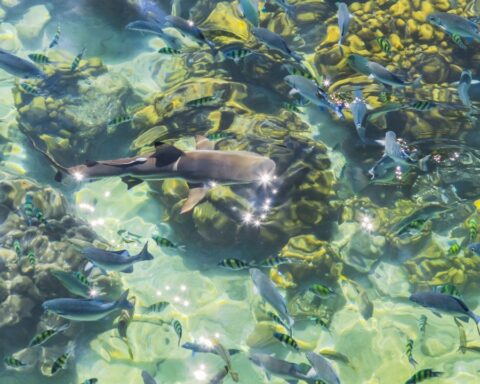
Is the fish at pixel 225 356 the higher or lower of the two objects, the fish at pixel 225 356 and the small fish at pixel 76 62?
the lower

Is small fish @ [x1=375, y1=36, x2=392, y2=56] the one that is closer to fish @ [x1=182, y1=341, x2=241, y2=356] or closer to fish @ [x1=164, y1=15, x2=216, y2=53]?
fish @ [x1=164, y1=15, x2=216, y2=53]

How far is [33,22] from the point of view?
1041 cm

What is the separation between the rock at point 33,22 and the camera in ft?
33.2

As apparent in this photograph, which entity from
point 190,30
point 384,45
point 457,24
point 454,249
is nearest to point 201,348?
point 454,249

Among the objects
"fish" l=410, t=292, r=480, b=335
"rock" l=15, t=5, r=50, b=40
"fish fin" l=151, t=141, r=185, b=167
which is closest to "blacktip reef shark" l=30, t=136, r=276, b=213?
"fish fin" l=151, t=141, r=185, b=167

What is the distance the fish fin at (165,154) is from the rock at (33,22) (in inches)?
317

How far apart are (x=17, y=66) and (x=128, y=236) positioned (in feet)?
9.01

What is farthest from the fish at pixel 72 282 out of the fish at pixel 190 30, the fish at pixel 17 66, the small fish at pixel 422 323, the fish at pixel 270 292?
the small fish at pixel 422 323

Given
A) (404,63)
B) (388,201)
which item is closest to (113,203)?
(388,201)

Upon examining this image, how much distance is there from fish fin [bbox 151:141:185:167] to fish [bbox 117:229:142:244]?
297 cm

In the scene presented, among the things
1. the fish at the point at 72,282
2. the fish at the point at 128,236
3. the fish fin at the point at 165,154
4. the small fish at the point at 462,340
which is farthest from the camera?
the fish at the point at 128,236

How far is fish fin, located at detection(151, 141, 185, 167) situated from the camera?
3789 mm

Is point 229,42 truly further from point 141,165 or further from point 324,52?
point 141,165

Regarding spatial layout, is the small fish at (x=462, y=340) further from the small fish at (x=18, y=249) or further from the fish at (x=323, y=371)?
the small fish at (x=18, y=249)
